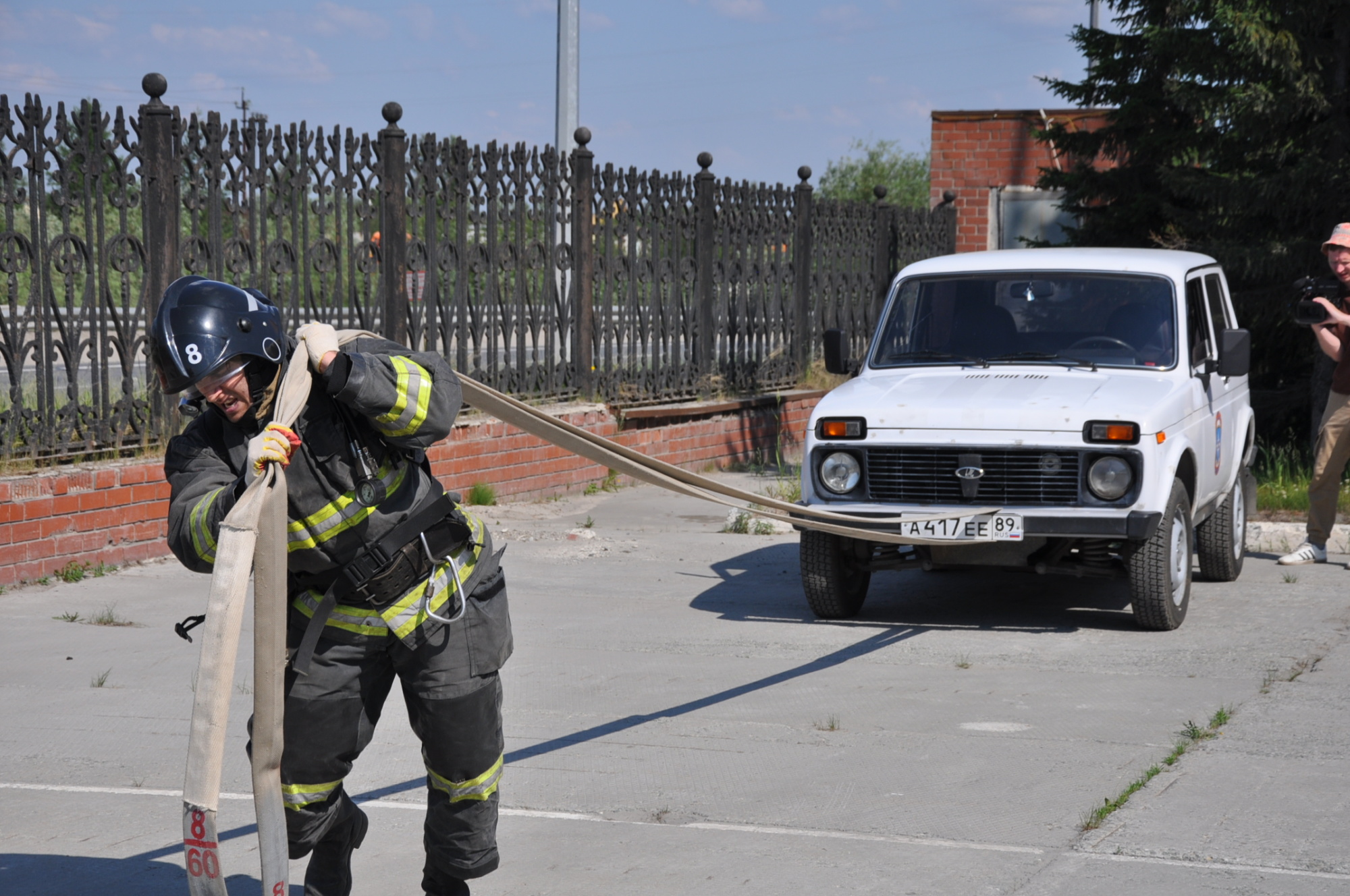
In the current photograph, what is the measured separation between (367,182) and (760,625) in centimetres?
492

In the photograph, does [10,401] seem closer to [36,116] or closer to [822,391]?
[36,116]

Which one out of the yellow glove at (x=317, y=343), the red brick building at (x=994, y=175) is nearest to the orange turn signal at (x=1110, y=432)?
the yellow glove at (x=317, y=343)

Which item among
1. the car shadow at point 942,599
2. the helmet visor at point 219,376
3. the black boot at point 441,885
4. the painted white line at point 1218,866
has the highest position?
the helmet visor at point 219,376

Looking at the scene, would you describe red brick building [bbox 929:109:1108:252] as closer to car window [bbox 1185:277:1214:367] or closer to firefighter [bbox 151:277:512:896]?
car window [bbox 1185:277:1214:367]

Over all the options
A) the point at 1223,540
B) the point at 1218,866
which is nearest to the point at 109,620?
the point at 1218,866

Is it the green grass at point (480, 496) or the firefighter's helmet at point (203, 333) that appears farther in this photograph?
the green grass at point (480, 496)

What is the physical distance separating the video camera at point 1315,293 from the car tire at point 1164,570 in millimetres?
2130

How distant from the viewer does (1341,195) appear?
12.3m

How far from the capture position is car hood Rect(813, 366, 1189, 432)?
6.97 m

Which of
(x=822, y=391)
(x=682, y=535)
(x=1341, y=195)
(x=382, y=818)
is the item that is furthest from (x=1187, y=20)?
(x=382, y=818)

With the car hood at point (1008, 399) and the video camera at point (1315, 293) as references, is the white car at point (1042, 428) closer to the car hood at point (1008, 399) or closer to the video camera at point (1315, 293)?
the car hood at point (1008, 399)

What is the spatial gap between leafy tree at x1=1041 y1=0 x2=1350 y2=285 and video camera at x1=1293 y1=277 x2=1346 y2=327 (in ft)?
11.2

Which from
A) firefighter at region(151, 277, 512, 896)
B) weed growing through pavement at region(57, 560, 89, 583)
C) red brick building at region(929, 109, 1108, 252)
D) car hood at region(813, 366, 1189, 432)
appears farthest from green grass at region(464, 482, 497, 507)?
red brick building at region(929, 109, 1108, 252)

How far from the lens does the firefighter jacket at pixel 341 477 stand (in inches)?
125
